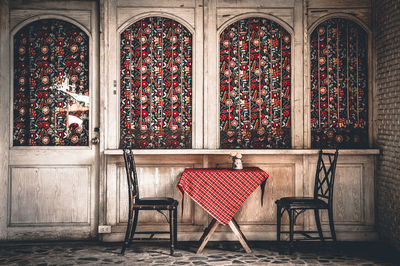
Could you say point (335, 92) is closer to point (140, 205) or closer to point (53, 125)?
point (140, 205)

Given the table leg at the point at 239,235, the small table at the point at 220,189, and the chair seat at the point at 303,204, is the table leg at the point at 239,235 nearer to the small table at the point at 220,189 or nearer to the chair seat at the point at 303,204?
the small table at the point at 220,189

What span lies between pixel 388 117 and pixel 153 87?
264 cm

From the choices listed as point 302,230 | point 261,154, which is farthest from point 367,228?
point 261,154

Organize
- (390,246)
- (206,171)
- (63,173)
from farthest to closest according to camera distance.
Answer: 1. (63,173)
2. (390,246)
3. (206,171)

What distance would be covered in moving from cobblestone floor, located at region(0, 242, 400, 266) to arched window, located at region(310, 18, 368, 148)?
1.20 metres

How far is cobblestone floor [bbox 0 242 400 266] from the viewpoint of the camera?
12.2 ft

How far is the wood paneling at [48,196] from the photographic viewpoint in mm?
4500

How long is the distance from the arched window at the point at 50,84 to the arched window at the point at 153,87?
500 mm

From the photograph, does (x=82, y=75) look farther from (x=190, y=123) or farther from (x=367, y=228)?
(x=367, y=228)

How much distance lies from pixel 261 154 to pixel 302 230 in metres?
1.00

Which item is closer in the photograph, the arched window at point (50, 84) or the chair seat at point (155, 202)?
the chair seat at point (155, 202)

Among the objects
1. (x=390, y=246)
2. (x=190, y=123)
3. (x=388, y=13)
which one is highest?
(x=388, y=13)

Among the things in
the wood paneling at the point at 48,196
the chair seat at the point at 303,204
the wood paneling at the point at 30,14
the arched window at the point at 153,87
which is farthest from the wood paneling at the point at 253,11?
the wood paneling at the point at 48,196

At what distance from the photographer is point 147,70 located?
454 cm
